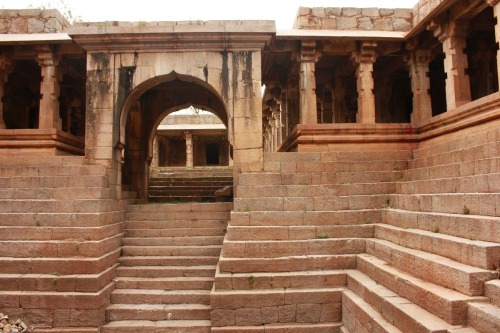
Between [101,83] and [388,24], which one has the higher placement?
[388,24]

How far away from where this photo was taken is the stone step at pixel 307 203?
6398 mm

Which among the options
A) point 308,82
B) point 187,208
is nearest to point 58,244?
point 187,208

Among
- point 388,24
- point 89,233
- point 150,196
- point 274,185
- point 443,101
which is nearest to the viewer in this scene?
point 89,233

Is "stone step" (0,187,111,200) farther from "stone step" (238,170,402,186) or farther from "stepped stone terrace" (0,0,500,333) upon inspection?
"stone step" (238,170,402,186)

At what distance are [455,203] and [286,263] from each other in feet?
7.75

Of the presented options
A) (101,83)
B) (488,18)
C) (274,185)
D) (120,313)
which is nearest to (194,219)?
(274,185)

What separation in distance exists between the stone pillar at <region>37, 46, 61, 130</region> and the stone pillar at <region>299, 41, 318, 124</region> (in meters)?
5.54

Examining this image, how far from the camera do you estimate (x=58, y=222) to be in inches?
244

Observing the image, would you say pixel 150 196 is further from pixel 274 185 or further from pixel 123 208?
pixel 274 185

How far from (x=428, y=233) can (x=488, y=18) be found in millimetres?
6651

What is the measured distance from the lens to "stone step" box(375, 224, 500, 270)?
11.2 ft

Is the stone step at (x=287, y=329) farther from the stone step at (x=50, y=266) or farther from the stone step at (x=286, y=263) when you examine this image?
the stone step at (x=50, y=266)

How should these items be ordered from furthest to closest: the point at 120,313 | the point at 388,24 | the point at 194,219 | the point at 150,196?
the point at 150,196 → the point at 388,24 → the point at 194,219 → the point at 120,313

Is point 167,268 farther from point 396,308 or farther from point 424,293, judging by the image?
point 424,293
